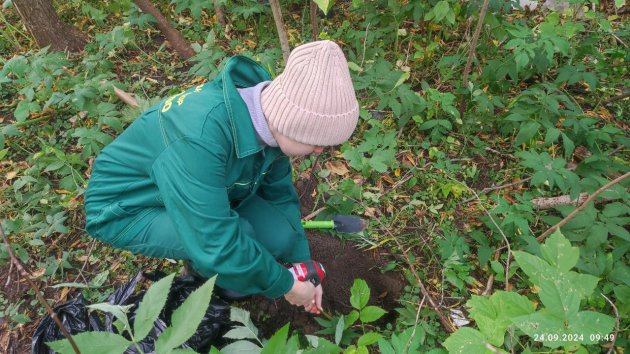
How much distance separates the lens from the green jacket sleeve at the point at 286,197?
197cm

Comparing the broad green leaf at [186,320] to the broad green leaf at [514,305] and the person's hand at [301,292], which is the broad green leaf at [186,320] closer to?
the broad green leaf at [514,305]

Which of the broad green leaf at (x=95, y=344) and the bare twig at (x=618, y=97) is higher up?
the broad green leaf at (x=95, y=344)

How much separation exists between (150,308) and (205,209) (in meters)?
0.62

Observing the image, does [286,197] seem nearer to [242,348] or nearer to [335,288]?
[335,288]

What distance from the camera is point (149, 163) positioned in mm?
1609

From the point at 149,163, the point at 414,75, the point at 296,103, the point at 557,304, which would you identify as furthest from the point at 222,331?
the point at 414,75

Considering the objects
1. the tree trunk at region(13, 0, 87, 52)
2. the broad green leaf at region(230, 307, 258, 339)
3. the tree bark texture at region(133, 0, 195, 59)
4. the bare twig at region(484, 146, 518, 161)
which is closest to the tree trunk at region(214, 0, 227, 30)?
the tree bark texture at region(133, 0, 195, 59)

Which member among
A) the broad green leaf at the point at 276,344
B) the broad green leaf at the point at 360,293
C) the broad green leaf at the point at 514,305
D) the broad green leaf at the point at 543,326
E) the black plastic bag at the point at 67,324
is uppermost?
the broad green leaf at the point at 276,344

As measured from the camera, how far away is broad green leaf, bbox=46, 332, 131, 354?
0.79m

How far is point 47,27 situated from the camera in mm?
3297

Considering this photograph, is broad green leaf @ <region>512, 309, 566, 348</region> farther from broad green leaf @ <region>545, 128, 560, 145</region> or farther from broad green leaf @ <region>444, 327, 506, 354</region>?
broad green leaf @ <region>545, 128, 560, 145</region>

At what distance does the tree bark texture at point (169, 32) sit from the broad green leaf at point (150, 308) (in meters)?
2.87

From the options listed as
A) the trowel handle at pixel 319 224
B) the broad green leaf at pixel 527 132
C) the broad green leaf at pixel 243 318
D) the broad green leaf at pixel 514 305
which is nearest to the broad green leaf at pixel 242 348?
the broad green leaf at pixel 243 318

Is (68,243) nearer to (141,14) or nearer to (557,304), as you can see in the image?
(141,14)
